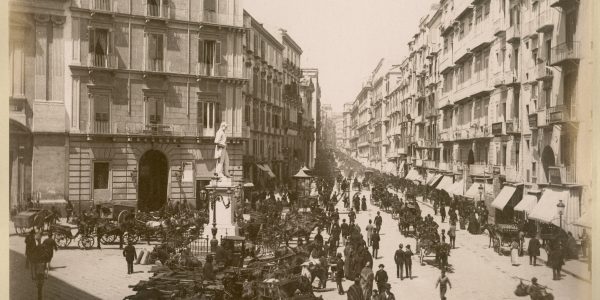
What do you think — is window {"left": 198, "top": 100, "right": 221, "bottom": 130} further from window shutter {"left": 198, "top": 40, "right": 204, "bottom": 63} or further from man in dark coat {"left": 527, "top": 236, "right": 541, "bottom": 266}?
man in dark coat {"left": 527, "top": 236, "right": 541, "bottom": 266}

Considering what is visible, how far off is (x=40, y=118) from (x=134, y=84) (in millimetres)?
3638

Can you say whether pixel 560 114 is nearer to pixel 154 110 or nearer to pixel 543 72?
pixel 543 72

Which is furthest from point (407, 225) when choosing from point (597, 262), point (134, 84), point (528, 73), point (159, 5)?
point (159, 5)

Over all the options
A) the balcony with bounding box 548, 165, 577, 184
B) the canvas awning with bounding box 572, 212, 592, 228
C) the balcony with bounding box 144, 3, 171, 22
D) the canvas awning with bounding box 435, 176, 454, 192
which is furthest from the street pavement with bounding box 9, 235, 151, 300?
the canvas awning with bounding box 435, 176, 454, 192

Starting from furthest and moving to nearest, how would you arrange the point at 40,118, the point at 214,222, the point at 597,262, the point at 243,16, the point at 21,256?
the point at 243,16, the point at 214,222, the point at 40,118, the point at 21,256, the point at 597,262

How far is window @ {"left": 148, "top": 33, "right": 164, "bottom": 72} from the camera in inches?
760

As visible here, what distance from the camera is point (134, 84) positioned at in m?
18.5

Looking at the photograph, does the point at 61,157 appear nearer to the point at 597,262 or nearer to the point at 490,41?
the point at 597,262

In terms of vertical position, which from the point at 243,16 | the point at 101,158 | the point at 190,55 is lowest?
the point at 101,158

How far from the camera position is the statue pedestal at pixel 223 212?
17.1 meters

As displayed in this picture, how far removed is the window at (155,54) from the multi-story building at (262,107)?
3.38m

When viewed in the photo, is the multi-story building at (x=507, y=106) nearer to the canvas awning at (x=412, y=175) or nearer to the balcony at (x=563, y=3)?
the balcony at (x=563, y=3)

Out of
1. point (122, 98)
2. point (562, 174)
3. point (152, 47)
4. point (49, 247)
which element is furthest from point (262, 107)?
point (562, 174)

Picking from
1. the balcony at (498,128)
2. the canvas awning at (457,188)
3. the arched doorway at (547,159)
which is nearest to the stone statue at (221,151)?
the arched doorway at (547,159)
